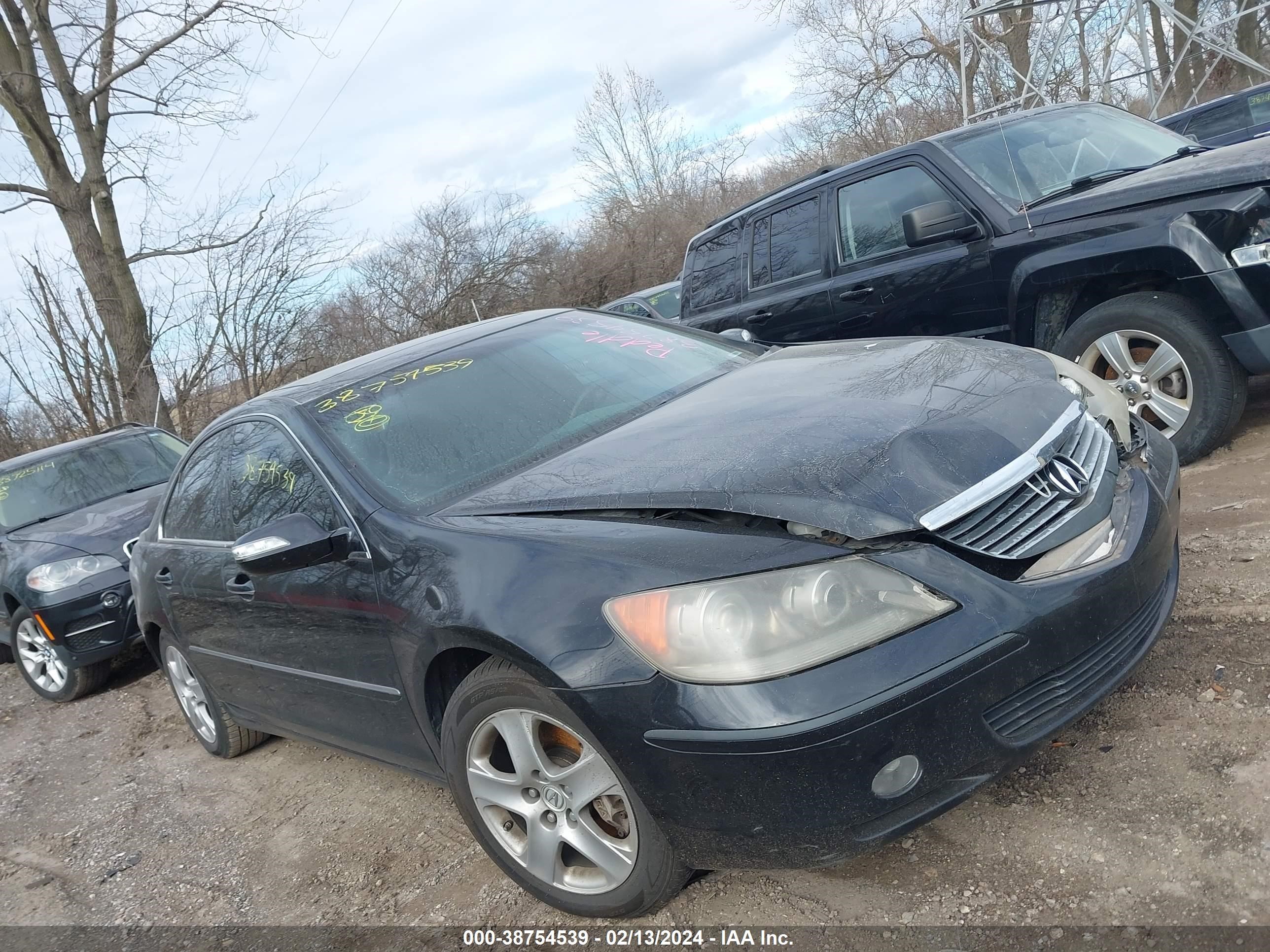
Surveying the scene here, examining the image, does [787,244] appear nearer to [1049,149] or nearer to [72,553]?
[1049,149]

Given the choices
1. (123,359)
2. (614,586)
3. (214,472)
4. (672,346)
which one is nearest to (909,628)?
(614,586)

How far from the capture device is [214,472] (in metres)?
3.97

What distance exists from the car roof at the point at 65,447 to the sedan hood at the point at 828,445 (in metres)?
6.49

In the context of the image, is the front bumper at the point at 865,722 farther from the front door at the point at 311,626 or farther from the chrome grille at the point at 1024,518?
the front door at the point at 311,626

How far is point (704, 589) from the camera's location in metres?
2.12

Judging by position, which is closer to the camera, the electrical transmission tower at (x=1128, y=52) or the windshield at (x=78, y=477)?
the windshield at (x=78, y=477)

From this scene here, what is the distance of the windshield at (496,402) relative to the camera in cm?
302

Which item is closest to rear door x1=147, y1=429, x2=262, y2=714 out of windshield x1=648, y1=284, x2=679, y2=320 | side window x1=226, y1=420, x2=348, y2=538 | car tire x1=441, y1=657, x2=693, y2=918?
side window x1=226, y1=420, x2=348, y2=538

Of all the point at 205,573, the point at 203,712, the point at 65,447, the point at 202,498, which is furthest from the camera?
the point at 65,447

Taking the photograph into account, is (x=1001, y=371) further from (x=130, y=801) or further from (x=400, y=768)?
(x=130, y=801)

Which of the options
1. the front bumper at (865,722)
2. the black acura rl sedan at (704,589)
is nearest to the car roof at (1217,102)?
the black acura rl sedan at (704,589)

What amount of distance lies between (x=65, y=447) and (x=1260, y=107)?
1098 cm

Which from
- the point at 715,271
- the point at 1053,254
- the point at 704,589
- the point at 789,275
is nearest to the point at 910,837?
the point at 704,589

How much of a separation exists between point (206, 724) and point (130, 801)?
17.4 inches
